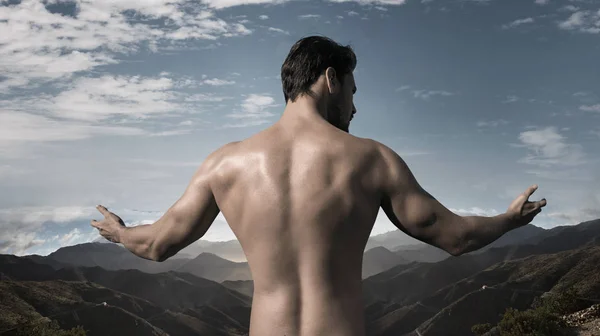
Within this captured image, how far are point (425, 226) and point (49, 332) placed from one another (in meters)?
104

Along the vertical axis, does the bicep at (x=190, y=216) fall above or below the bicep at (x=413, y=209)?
below

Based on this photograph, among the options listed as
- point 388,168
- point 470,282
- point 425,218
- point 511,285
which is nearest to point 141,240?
point 388,168

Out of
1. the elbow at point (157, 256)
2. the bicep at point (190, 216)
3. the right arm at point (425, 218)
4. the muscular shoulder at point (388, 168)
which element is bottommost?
the elbow at point (157, 256)

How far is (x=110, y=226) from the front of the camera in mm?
5430

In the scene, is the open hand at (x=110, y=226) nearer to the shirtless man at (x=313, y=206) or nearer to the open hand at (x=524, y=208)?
the shirtless man at (x=313, y=206)

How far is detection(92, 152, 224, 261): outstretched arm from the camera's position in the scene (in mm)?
4746

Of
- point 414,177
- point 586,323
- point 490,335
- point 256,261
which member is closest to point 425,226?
point 414,177

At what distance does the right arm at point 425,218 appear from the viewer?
445 centimetres

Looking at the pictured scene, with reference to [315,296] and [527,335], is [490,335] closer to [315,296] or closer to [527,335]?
[527,335]

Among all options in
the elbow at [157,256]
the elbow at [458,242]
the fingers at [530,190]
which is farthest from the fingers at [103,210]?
the fingers at [530,190]

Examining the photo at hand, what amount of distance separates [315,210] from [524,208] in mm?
1671

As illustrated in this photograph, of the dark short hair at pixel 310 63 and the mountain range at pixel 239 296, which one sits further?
the mountain range at pixel 239 296

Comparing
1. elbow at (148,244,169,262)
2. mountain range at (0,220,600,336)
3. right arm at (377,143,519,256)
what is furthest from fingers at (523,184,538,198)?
mountain range at (0,220,600,336)

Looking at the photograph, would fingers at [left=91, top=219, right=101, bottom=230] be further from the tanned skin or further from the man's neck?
the man's neck
